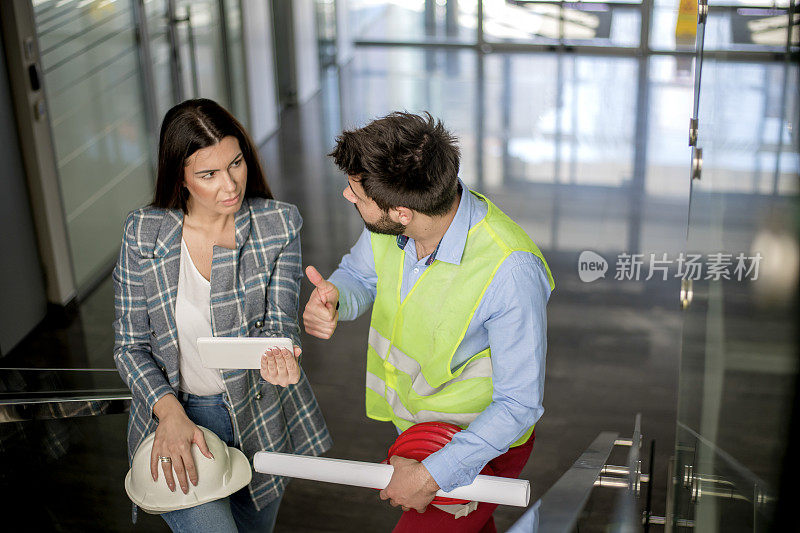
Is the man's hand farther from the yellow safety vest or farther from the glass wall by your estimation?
the glass wall

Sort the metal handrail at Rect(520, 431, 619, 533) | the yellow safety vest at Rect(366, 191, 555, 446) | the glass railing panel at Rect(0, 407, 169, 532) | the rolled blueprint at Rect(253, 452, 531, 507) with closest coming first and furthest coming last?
the metal handrail at Rect(520, 431, 619, 533)
the rolled blueprint at Rect(253, 452, 531, 507)
the yellow safety vest at Rect(366, 191, 555, 446)
the glass railing panel at Rect(0, 407, 169, 532)

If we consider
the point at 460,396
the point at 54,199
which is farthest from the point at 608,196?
the point at 460,396

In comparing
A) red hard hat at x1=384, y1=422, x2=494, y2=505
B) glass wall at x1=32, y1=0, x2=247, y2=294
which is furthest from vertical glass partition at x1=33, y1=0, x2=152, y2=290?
red hard hat at x1=384, y1=422, x2=494, y2=505

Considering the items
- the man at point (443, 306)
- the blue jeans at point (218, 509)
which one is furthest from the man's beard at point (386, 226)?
the blue jeans at point (218, 509)

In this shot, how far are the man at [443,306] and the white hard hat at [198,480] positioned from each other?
36 centimetres

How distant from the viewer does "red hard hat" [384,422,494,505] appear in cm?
195

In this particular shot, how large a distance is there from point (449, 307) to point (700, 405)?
2.69 feet

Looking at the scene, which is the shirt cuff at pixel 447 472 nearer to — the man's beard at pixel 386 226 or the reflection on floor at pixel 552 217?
the reflection on floor at pixel 552 217

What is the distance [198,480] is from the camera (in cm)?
199

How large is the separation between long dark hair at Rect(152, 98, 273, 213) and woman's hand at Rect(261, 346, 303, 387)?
482 millimetres

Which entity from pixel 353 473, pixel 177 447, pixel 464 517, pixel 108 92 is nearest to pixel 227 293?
pixel 177 447

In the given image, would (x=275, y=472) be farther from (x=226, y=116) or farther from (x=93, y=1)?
(x=93, y=1)

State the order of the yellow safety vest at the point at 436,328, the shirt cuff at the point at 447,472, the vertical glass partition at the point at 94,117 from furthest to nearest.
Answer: the vertical glass partition at the point at 94,117
the yellow safety vest at the point at 436,328
the shirt cuff at the point at 447,472

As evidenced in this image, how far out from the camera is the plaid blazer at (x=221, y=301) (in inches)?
82.4
